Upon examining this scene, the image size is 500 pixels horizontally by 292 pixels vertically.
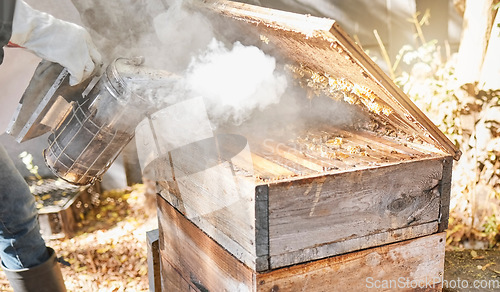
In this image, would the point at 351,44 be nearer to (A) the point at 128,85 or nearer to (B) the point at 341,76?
(B) the point at 341,76

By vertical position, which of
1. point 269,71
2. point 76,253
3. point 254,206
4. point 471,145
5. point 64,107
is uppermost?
point 269,71

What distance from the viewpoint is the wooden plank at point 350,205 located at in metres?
1.52

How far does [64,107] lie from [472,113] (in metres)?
3.00

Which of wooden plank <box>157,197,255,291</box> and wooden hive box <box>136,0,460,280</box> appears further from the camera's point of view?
wooden plank <box>157,197,255,291</box>

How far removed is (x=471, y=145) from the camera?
3.40 m

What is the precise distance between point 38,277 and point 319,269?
5.94ft

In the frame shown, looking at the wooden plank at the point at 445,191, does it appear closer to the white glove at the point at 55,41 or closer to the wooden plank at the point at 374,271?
the wooden plank at the point at 374,271

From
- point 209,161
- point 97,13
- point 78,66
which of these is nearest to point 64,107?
point 78,66

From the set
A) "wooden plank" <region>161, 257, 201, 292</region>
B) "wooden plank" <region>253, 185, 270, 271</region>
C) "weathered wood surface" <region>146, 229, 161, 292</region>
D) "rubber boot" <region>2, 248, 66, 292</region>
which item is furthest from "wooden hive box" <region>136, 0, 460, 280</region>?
"rubber boot" <region>2, 248, 66, 292</region>

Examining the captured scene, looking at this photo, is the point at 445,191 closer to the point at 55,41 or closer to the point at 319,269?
the point at 319,269

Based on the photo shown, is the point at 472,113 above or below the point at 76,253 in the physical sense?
above

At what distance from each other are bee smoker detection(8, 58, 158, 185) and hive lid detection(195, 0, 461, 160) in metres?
0.61

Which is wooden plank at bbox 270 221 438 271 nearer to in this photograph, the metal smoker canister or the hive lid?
the hive lid

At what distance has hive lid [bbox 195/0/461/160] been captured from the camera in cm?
144
